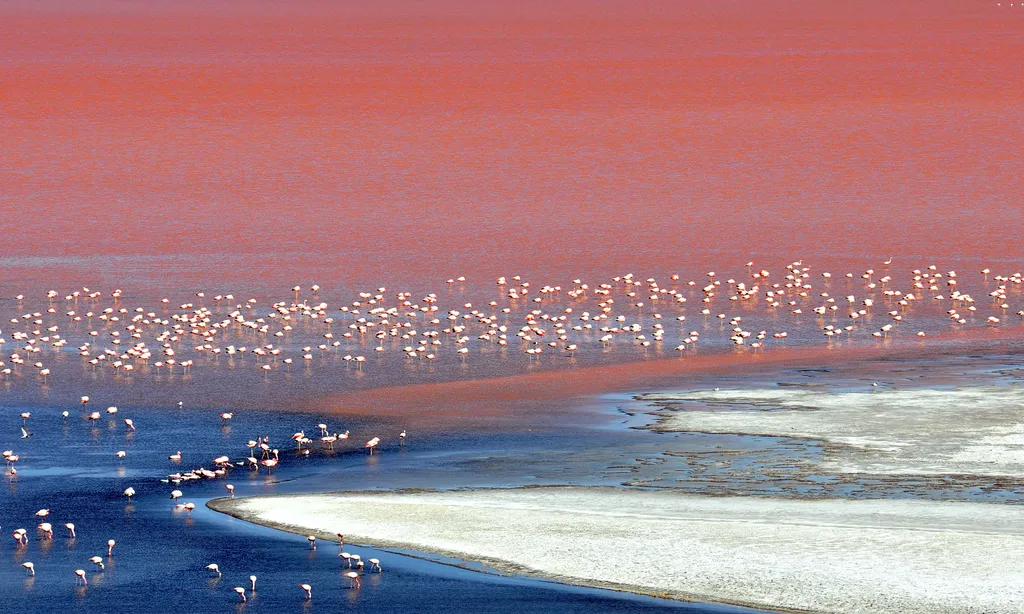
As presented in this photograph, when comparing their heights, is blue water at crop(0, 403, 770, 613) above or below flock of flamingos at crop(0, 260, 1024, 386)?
below

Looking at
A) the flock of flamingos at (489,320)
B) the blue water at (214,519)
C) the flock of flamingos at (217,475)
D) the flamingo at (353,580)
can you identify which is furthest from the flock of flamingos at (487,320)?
the flamingo at (353,580)

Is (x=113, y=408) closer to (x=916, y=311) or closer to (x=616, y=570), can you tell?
(x=616, y=570)

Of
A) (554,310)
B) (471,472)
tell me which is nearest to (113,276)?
(554,310)

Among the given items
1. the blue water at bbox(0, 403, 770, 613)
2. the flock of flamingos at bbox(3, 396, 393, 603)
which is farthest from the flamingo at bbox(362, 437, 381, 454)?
the blue water at bbox(0, 403, 770, 613)

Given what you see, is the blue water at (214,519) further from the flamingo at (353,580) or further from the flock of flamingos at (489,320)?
the flock of flamingos at (489,320)

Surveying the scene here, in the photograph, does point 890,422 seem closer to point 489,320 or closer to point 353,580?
point 353,580

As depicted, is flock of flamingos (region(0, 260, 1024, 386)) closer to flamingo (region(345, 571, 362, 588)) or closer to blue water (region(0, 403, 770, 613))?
blue water (region(0, 403, 770, 613))
